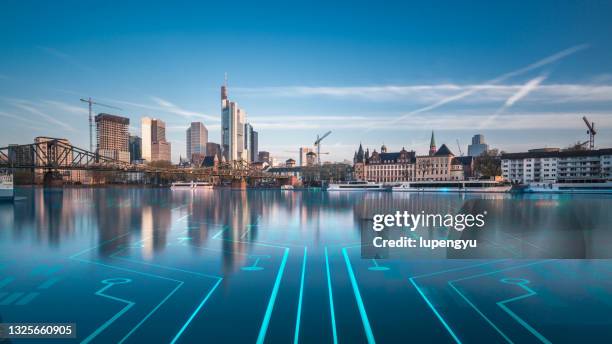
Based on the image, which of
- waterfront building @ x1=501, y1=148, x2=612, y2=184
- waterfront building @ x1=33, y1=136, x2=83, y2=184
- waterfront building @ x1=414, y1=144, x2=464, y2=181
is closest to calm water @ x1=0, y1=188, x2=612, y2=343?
waterfront building @ x1=33, y1=136, x2=83, y2=184

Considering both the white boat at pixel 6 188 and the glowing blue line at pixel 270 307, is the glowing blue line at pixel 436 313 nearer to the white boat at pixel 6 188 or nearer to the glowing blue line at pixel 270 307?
the glowing blue line at pixel 270 307

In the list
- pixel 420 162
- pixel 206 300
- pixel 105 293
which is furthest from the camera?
pixel 420 162

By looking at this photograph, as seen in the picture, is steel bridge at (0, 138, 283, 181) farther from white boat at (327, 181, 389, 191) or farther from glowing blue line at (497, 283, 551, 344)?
glowing blue line at (497, 283, 551, 344)

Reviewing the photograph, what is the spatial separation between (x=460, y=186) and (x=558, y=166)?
167ft

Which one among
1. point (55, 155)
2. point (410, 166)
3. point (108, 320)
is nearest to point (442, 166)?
point (410, 166)

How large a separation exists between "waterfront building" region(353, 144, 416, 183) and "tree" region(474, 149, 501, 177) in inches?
1104

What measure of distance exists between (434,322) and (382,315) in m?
1.13

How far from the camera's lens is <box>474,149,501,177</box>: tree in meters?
120

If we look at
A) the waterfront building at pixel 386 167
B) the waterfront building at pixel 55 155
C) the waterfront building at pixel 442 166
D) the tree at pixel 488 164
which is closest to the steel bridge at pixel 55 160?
the waterfront building at pixel 55 155

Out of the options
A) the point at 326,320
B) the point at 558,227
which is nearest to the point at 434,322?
the point at 326,320

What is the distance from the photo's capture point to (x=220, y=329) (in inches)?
277

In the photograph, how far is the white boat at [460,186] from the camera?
307ft

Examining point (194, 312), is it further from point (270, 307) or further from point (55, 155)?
point (55, 155)

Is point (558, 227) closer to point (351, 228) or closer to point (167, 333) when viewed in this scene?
point (351, 228)
